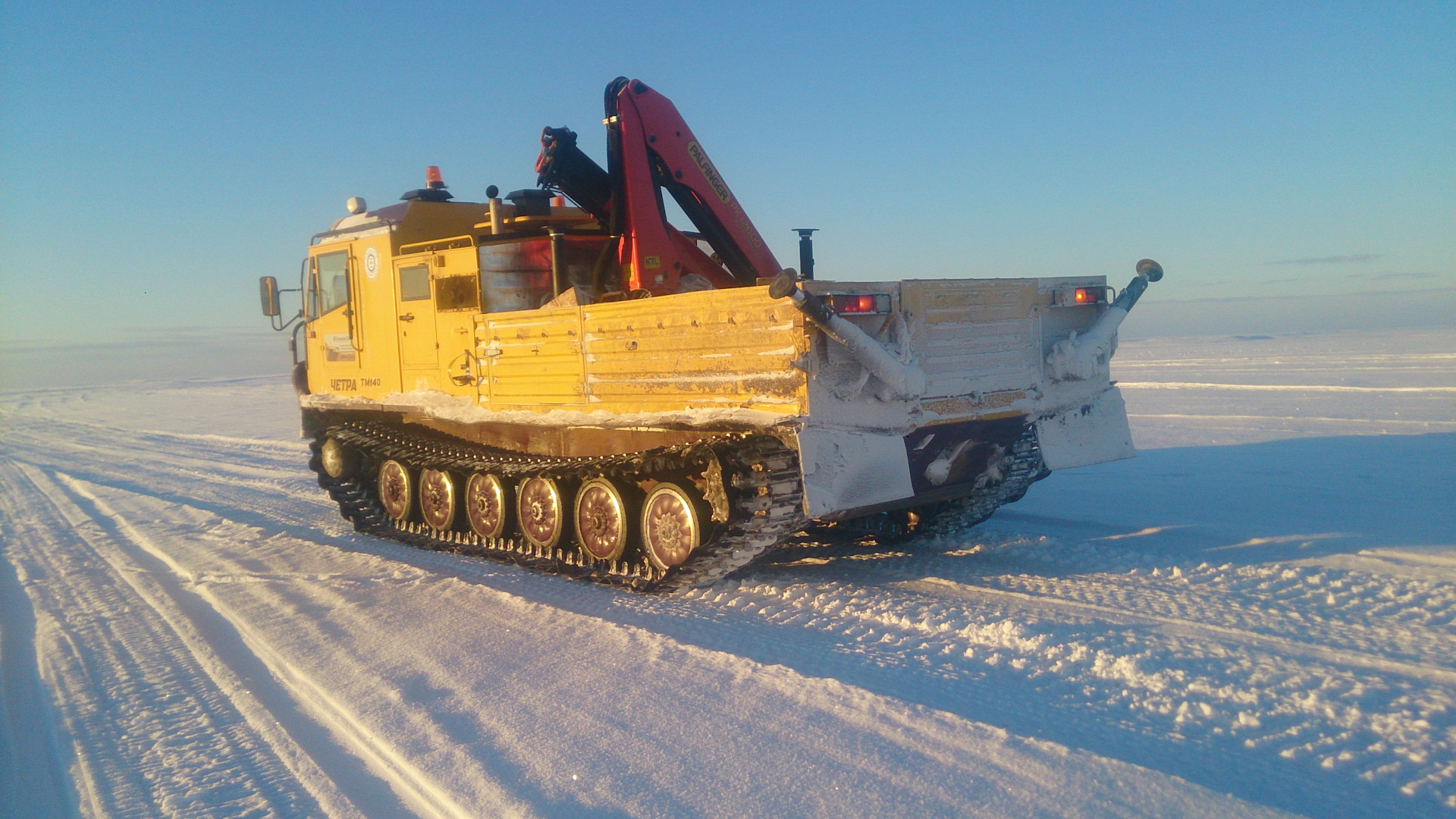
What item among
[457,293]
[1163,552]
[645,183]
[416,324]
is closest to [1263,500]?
[1163,552]

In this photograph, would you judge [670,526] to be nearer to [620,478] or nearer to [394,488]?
[620,478]

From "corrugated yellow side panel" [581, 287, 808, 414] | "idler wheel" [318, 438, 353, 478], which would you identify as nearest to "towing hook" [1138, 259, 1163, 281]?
Result: "corrugated yellow side panel" [581, 287, 808, 414]

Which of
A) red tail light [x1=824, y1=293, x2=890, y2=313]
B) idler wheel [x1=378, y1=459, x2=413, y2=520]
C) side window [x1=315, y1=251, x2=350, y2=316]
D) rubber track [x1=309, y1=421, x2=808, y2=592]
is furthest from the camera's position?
side window [x1=315, y1=251, x2=350, y2=316]

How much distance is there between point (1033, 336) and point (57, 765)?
19.1 ft

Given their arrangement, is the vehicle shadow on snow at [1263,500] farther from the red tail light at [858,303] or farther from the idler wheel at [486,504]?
the idler wheel at [486,504]

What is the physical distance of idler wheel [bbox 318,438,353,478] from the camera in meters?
9.62

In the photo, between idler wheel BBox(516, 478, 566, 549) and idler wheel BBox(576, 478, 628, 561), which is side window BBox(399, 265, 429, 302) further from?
idler wheel BBox(576, 478, 628, 561)

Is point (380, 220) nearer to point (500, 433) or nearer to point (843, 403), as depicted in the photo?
point (500, 433)

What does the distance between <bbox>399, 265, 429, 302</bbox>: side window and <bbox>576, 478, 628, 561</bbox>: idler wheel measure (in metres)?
2.44

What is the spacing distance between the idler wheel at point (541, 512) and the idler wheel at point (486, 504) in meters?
0.22

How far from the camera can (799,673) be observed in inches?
178

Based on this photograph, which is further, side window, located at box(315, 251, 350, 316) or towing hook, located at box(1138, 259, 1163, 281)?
side window, located at box(315, 251, 350, 316)

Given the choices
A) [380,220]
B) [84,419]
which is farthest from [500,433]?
[84,419]

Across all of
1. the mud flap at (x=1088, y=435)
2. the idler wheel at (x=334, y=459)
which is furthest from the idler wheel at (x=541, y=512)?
the mud flap at (x=1088, y=435)
